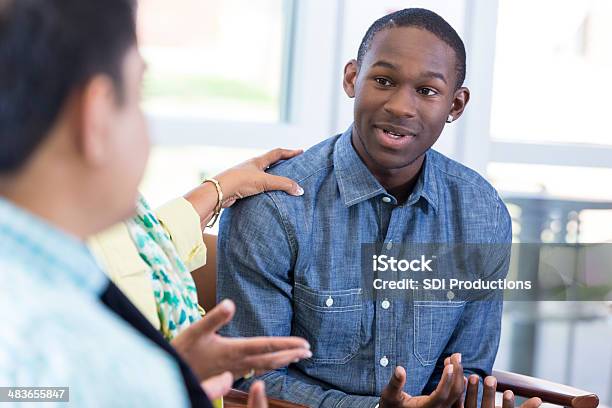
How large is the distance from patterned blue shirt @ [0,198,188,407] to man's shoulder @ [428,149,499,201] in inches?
56.9

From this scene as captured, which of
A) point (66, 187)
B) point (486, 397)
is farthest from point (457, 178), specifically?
point (66, 187)

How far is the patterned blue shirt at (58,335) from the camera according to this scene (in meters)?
0.56

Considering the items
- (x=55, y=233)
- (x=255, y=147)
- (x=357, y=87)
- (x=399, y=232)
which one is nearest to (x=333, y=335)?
(x=399, y=232)

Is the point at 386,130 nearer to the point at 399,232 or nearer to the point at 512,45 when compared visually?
the point at 399,232

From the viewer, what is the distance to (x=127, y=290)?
Result: 4.05 ft

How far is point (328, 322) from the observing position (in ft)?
6.00

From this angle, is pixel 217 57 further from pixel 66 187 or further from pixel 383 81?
pixel 66 187

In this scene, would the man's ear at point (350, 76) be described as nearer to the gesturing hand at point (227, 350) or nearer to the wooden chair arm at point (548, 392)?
the wooden chair arm at point (548, 392)

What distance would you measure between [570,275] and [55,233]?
2835 mm

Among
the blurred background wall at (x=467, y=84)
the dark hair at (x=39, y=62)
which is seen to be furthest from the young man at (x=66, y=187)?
the blurred background wall at (x=467, y=84)

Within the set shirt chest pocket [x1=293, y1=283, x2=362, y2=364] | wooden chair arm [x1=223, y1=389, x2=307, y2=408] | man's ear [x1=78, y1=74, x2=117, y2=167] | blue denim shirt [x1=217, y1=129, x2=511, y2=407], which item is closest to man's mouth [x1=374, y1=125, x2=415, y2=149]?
blue denim shirt [x1=217, y1=129, x2=511, y2=407]

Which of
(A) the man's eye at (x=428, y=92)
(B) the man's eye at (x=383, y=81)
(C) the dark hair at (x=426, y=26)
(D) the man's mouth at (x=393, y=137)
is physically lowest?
(D) the man's mouth at (x=393, y=137)

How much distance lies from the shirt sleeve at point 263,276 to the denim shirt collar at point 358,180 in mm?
158

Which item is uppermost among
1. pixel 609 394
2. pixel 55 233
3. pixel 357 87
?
pixel 357 87
